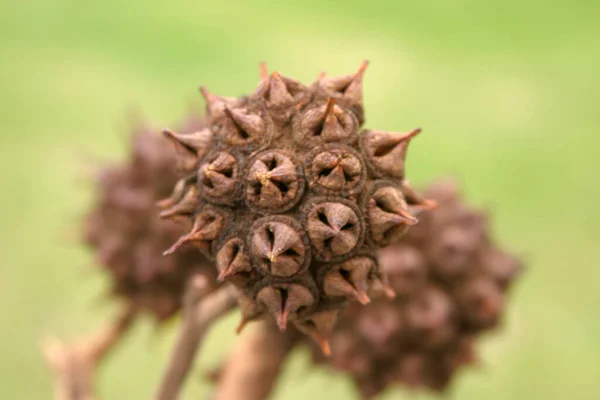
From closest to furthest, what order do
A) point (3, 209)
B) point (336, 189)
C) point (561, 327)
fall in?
point (336, 189), point (561, 327), point (3, 209)

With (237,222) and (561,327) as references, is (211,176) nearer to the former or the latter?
(237,222)

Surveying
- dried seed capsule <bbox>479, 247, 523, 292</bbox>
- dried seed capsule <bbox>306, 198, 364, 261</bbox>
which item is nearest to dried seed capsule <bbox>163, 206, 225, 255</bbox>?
dried seed capsule <bbox>306, 198, 364, 261</bbox>

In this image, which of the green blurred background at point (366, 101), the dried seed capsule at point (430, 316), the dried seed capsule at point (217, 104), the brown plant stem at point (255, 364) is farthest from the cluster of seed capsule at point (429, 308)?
the green blurred background at point (366, 101)

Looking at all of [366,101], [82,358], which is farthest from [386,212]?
[366,101]

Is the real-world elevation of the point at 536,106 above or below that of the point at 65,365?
above

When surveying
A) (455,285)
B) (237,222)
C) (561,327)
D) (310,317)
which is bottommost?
(561,327)

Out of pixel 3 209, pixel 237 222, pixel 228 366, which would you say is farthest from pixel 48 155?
pixel 237 222

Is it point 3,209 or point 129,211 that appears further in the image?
point 3,209

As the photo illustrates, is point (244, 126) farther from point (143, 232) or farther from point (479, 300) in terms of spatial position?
point (479, 300)
